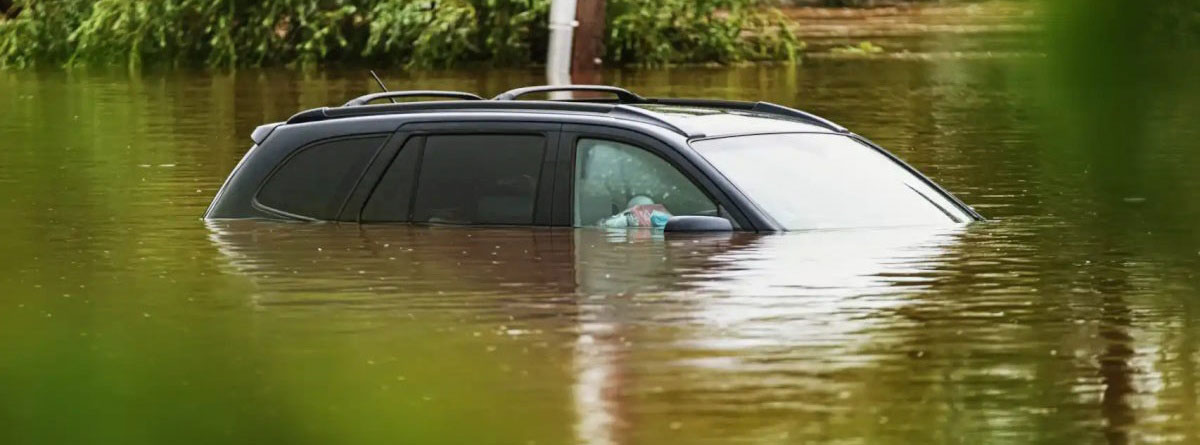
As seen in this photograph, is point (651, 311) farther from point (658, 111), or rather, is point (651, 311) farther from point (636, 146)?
point (658, 111)

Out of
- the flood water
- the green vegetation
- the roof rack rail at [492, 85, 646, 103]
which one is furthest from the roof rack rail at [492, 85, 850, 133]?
the green vegetation

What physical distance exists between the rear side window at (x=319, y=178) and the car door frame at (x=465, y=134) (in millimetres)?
62

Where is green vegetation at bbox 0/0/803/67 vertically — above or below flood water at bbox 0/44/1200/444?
below

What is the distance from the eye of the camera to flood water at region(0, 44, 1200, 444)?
156cm

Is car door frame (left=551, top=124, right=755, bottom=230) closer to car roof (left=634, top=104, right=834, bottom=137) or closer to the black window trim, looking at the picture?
car roof (left=634, top=104, right=834, bottom=137)

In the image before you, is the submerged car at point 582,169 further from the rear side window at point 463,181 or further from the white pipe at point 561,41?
the white pipe at point 561,41

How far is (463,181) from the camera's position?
10.2m

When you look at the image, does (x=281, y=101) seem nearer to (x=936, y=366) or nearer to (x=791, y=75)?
(x=791, y=75)

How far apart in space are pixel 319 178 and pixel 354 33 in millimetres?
24954

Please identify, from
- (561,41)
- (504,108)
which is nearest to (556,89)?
(504,108)

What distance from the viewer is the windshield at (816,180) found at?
384 inches

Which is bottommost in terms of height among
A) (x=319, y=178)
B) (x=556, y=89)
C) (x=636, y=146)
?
(x=319, y=178)

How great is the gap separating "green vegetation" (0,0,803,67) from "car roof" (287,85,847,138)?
73.9 ft

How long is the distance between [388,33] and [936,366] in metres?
28.3
